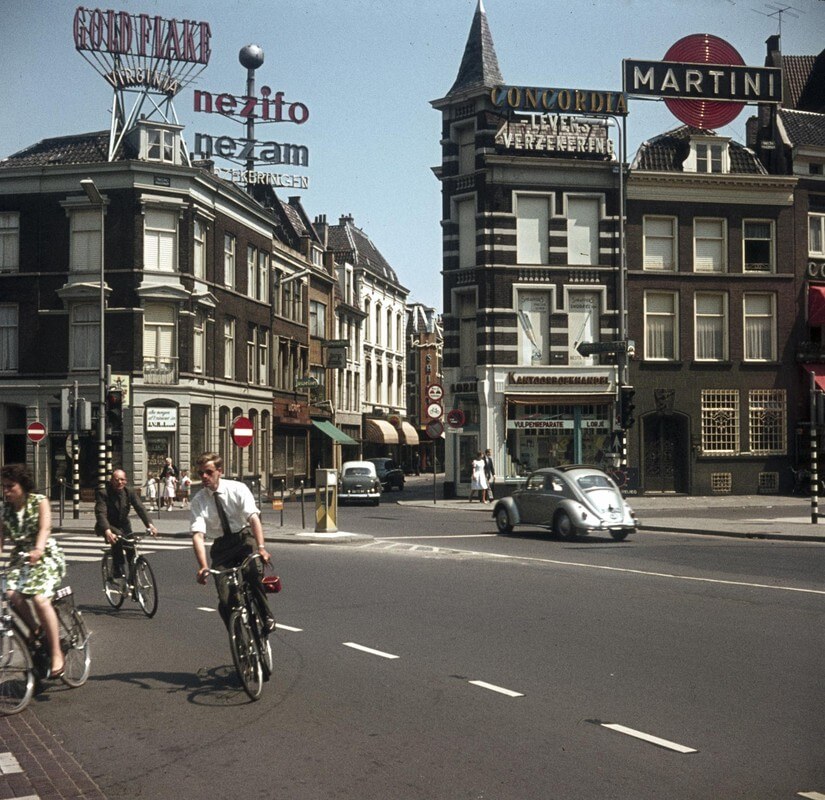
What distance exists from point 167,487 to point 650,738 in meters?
31.7

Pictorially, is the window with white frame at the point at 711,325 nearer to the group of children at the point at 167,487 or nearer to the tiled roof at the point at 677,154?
the tiled roof at the point at 677,154

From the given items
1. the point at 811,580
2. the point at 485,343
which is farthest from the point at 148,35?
the point at 811,580

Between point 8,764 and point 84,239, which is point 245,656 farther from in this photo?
point 84,239

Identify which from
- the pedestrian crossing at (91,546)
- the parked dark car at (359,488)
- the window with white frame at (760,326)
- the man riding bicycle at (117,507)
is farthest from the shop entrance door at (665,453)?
the man riding bicycle at (117,507)

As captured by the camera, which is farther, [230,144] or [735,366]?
[230,144]

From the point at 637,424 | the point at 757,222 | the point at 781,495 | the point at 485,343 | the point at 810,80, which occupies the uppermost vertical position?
the point at 810,80

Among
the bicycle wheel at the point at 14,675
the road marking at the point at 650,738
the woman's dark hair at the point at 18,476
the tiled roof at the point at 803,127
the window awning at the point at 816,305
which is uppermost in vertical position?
the tiled roof at the point at 803,127

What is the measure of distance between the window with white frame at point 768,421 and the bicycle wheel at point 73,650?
3579 cm

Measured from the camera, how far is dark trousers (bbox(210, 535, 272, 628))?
27.7ft

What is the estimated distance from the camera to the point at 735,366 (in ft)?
135

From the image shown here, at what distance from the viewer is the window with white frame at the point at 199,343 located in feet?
140

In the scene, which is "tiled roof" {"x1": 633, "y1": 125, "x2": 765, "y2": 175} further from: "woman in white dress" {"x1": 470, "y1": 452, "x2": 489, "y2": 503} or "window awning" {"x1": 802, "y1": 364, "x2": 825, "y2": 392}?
"woman in white dress" {"x1": 470, "y1": 452, "x2": 489, "y2": 503}

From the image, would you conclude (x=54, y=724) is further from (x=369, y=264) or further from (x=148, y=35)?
(x=369, y=264)

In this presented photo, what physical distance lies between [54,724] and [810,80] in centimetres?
4797
